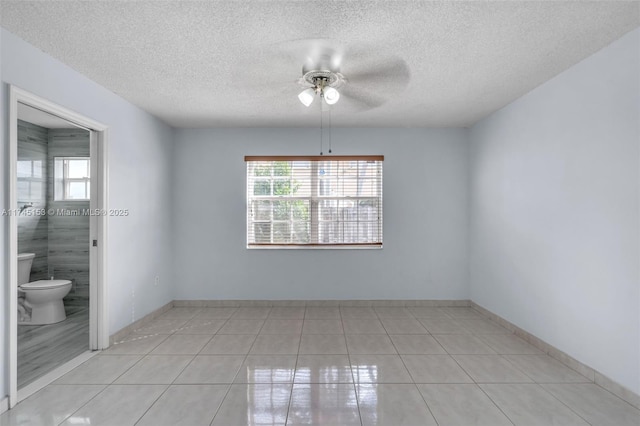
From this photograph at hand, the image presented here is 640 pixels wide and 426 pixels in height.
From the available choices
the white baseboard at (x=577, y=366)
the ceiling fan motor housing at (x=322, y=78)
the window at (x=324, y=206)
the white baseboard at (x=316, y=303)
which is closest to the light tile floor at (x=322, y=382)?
the white baseboard at (x=577, y=366)

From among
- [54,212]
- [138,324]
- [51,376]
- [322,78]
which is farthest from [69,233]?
[322,78]

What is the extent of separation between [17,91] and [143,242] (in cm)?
211

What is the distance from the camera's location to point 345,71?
2947 mm

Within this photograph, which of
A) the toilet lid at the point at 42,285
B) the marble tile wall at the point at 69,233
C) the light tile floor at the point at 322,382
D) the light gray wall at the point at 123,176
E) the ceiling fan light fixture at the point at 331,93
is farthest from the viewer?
the marble tile wall at the point at 69,233

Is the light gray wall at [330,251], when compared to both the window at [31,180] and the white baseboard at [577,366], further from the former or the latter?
the window at [31,180]

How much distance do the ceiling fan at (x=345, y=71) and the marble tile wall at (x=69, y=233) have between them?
12.3 ft

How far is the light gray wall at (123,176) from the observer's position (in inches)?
91.0

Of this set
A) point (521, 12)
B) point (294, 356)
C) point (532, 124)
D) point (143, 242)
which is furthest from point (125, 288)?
point (532, 124)

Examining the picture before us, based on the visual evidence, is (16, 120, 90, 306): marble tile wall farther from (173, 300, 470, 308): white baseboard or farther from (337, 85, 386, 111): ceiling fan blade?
Result: (337, 85, 386, 111): ceiling fan blade

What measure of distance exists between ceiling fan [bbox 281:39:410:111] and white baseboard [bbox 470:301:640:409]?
280 centimetres

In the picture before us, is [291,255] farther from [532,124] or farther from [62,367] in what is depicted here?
[532,124]

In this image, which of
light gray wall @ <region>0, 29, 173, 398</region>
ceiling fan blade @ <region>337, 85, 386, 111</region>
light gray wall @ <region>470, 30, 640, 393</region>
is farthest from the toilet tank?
light gray wall @ <region>470, 30, 640, 393</region>

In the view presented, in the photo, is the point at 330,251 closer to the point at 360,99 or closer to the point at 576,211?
the point at 360,99

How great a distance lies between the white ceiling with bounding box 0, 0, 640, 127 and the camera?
2.08m
